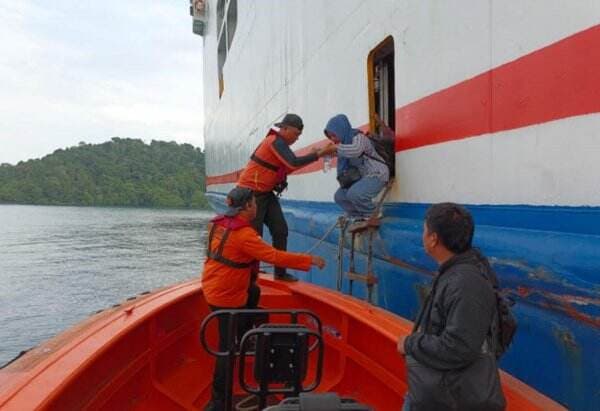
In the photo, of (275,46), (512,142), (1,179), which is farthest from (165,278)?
(1,179)

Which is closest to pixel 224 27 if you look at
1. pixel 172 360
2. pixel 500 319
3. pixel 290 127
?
pixel 290 127

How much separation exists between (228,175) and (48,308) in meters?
6.53

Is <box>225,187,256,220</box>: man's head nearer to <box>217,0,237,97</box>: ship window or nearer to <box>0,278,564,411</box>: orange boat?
<box>0,278,564,411</box>: orange boat

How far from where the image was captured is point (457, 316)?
1.62 metres

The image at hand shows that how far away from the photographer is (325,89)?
5609 mm

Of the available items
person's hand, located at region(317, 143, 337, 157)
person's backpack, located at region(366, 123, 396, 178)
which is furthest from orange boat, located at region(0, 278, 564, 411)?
person's backpack, located at region(366, 123, 396, 178)

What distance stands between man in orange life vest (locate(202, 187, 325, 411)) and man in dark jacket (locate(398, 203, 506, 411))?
1.34 meters

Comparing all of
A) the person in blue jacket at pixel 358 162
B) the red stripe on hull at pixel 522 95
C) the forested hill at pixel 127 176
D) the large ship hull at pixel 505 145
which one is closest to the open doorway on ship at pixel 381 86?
the large ship hull at pixel 505 145

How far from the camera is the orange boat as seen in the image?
2.18 metres

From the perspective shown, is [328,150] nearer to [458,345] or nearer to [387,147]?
[387,147]

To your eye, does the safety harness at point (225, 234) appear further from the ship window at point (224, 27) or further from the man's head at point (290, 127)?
the ship window at point (224, 27)

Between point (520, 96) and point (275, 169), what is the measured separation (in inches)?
85.0

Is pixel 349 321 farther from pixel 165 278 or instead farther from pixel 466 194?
pixel 165 278

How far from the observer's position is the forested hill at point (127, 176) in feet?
247
